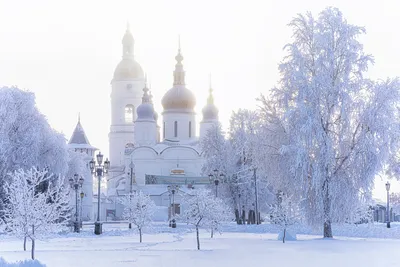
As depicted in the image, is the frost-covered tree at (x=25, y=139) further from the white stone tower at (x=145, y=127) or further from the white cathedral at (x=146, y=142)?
the white stone tower at (x=145, y=127)

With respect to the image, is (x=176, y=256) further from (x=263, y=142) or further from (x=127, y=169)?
(x=127, y=169)

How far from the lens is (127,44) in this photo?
4264 inches

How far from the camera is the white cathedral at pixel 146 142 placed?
82562 millimetres

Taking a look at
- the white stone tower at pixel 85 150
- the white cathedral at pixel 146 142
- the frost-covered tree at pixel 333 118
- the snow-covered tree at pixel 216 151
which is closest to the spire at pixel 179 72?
the white cathedral at pixel 146 142

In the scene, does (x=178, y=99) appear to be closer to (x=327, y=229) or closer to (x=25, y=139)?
(x=25, y=139)

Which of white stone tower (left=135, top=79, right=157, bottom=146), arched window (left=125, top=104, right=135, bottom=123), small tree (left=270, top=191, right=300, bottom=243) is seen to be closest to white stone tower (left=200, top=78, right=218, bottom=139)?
white stone tower (left=135, top=79, right=157, bottom=146)

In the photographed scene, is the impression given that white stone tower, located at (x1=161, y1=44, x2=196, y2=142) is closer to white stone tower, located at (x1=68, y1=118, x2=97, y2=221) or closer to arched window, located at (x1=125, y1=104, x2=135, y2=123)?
arched window, located at (x1=125, y1=104, x2=135, y2=123)

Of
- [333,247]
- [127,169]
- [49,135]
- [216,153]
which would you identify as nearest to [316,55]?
[333,247]

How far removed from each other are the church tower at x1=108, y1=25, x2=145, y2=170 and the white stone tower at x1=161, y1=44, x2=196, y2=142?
9141 mm

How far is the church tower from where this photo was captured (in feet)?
341

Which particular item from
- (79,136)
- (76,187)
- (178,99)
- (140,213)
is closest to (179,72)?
(178,99)

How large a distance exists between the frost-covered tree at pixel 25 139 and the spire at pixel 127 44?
58319 mm

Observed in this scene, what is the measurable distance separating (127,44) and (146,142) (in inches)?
868

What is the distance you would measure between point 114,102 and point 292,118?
7656 cm
